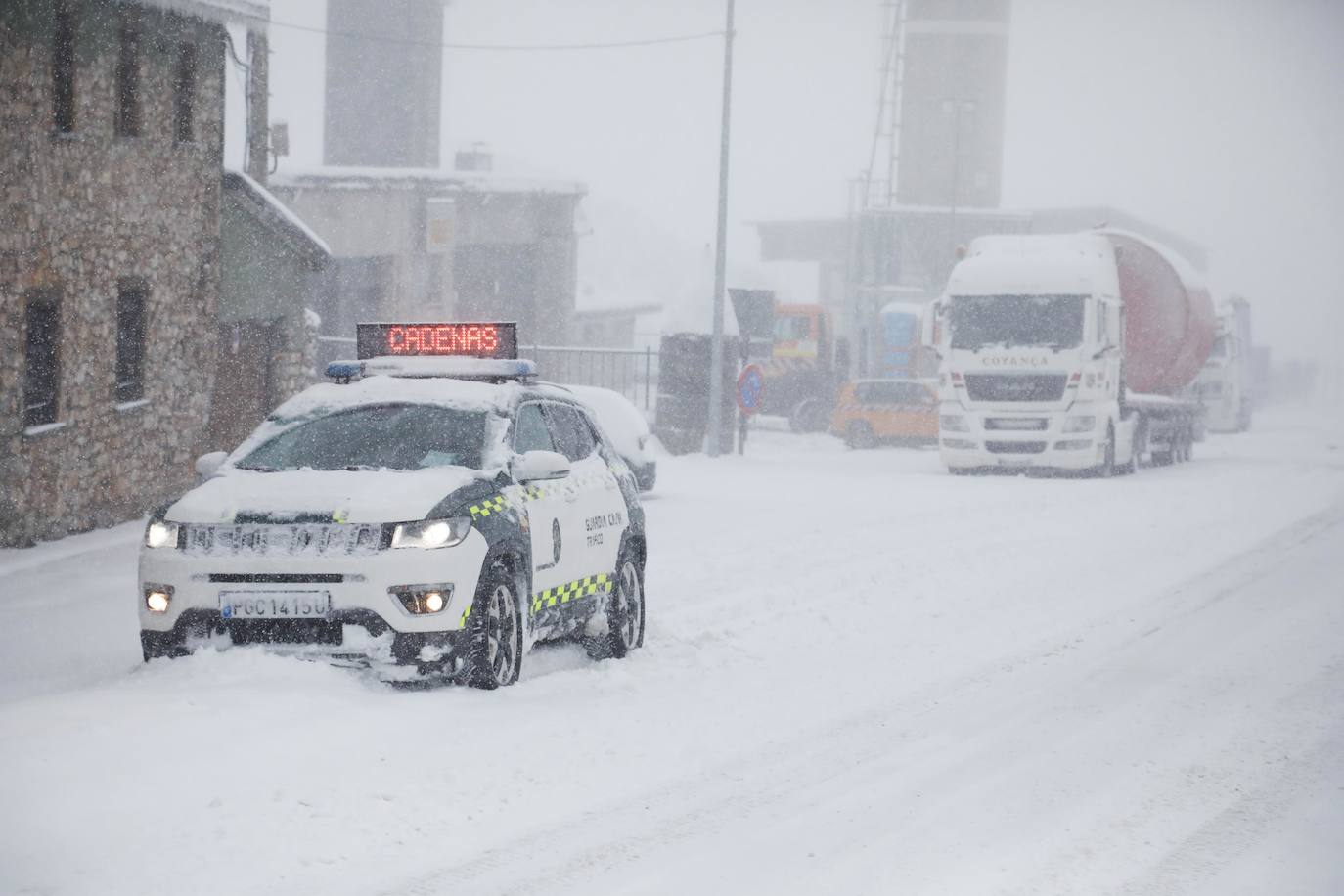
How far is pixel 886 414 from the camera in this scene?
40.6 meters

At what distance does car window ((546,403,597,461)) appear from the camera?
1113cm

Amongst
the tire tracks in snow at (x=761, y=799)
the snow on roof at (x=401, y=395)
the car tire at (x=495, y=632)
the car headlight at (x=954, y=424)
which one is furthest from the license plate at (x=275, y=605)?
the car headlight at (x=954, y=424)

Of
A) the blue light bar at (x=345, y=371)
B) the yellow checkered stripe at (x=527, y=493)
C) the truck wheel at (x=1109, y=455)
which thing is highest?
the blue light bar at (x=345, y=371)

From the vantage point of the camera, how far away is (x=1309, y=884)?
21.9 ft

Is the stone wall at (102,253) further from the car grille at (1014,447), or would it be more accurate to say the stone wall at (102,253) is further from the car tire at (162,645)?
the car grille at (1014,447)

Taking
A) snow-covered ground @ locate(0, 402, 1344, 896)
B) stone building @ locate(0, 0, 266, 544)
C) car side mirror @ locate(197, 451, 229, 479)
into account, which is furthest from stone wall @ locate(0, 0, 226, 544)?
car side mirror @ locate(197, 451, 229, 479)

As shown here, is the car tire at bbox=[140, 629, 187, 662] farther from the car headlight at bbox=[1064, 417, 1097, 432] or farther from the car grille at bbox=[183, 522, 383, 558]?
the car headlight at bbox=[1064, 417, 1097, 432]

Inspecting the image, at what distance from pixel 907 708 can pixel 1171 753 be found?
1526 millimetres

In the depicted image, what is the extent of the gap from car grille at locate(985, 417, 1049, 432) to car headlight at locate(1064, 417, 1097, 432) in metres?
0.32

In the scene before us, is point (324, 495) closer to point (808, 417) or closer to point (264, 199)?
point (264, 199)

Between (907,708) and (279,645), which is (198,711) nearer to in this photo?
(279,645)

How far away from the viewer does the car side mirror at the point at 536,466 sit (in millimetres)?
10031

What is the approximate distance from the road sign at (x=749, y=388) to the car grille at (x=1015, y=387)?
4683mm

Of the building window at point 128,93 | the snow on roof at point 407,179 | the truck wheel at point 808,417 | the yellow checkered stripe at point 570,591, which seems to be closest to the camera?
the yellow checkered stripe at point 570,591
